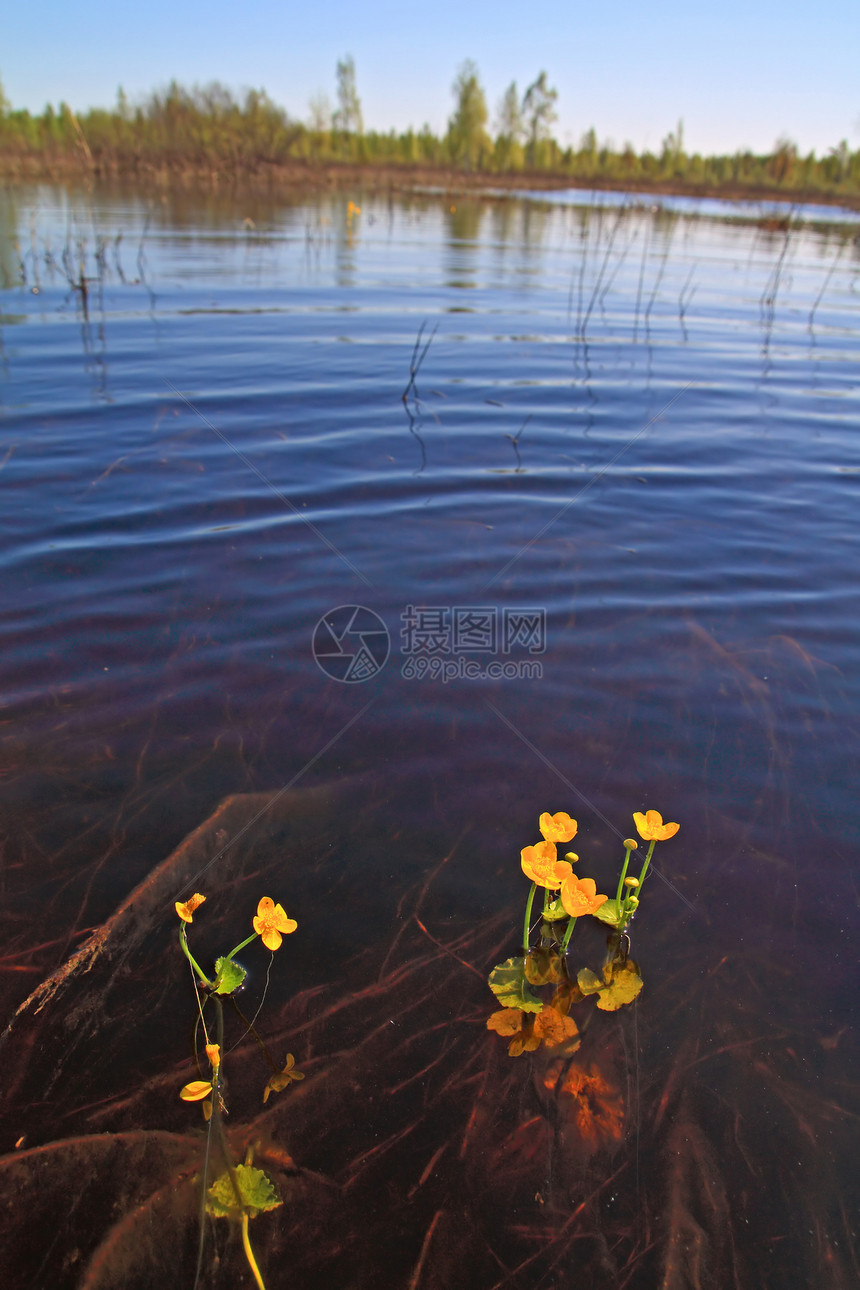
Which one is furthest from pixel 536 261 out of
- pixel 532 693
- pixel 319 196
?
pixel 319 196

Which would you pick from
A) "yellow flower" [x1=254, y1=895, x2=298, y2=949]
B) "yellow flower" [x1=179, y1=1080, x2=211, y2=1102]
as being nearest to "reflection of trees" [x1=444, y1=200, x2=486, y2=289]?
"yellow flower" [x1=254, y1=895, x2=298, y2=949]

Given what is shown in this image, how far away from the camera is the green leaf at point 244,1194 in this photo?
1.81m

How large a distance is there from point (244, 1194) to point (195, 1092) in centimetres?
28

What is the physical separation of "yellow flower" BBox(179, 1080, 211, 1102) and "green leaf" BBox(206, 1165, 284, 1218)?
0.20m

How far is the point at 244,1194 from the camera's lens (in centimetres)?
183

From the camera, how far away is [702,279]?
18.6 metres

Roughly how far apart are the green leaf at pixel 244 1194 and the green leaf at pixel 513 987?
2.73ft

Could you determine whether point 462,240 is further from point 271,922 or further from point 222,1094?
point 222,1094

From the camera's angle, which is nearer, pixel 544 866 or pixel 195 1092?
pixel 195 1092

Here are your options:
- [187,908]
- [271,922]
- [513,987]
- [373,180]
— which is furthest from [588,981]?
[373,180]

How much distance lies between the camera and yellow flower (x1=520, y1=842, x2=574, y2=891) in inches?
86.1

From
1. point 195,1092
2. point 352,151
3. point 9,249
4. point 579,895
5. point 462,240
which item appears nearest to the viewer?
point 195,1092

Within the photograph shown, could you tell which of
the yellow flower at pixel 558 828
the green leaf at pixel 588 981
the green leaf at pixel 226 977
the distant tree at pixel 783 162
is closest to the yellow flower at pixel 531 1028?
the green leaf at pixel 588 981

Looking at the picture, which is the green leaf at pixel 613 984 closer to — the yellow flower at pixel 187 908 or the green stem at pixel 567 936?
the green stem at pixel 567 936
